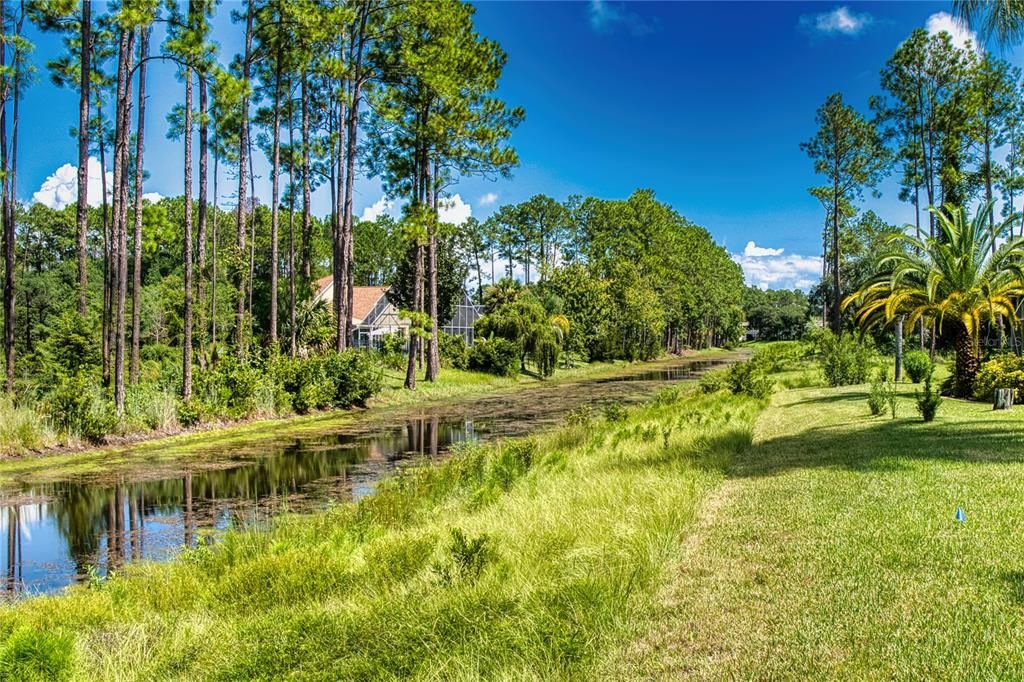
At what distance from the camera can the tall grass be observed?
13812 mm

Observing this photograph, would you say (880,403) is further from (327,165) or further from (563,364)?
(563,364)

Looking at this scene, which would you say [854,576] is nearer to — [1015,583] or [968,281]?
[1015,583]

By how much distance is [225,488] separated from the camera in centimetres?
1189

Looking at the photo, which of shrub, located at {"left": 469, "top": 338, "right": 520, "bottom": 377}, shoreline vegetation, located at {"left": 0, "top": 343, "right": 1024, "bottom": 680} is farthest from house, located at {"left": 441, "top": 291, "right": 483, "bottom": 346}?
shoreline vegetation, located at {"left": 0, "top": 343, "right": 1024, "bottom": 680}

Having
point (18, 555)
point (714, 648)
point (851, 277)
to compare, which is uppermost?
point (851, 277)

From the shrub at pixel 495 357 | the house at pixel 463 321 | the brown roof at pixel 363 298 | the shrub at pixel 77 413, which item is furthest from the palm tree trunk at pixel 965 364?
the brown roof at pixel 363 298

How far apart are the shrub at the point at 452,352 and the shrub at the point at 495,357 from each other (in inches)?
18.1

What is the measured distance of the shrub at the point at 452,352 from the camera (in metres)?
36.4

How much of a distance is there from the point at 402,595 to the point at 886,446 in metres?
7.73

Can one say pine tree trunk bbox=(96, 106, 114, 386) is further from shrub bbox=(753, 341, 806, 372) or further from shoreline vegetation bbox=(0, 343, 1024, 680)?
shrub bbox=(753, 341, 806, 372)

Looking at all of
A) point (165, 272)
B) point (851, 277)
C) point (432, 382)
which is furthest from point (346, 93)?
point (851, 277)

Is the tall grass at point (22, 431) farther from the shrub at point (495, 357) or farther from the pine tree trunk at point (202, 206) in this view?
the shrub at point (495, 357)

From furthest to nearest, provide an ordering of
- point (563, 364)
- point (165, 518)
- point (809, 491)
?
point (563, 364) < point (165, 518) < point (809, 491)

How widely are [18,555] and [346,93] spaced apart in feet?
74.5
